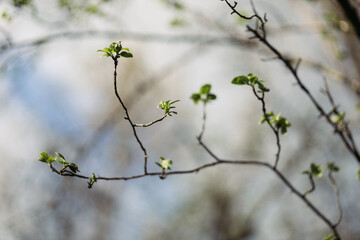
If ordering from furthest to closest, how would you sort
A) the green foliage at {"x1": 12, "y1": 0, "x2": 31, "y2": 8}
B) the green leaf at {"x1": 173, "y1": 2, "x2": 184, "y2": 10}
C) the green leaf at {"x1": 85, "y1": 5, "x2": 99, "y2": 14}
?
the green leaf at {"x1": 173, "y1": 2, "x2": 184, "y2": 10}, the green leaf at {"x1": 85, "y1": 5, "x2": 99, "y2": 14}, the green foliage at {"x1": 12, "y1": 0, "x2": 31, "y2": 8}

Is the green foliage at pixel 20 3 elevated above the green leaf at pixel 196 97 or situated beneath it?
elevated above

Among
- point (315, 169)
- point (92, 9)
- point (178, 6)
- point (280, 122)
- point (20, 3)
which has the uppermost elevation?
point (178, 6)

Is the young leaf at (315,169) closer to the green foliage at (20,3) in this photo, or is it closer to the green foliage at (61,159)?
the green foliage at (61,159)

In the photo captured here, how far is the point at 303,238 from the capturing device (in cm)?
620

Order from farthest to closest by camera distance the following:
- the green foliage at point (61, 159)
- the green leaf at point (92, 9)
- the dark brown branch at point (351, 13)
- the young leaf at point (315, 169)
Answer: the green leaf at point (92, 9) < the dark brown branch at point (351, 13) < the young leaf at point (315, 169) < the green foliage at point (61, 159)

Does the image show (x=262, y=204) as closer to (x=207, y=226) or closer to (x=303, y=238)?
(x=303, y=238)

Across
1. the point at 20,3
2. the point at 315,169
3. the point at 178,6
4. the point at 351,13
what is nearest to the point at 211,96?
the point at 315,169

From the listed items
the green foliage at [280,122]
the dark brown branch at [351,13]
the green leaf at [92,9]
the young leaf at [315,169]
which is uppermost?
the green leaf at [92,9]

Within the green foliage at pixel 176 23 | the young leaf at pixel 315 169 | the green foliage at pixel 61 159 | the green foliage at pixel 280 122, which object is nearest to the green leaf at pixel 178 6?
the green foliage at pixel 176 23

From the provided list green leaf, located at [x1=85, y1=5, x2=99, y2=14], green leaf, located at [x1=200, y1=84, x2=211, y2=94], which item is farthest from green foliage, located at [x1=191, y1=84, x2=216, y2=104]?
green leaf, located at [x1=85, y1=5, x2=99, y2=14]

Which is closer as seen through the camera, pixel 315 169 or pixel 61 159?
pixel 61 159

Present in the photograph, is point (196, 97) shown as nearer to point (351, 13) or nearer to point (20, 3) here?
point (351, 13)

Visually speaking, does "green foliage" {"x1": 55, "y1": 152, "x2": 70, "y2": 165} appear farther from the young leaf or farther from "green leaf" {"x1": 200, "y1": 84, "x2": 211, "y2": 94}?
the young leaf

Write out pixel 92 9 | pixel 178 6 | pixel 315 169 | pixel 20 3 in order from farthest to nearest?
pixel 178 6 → pixel 92 9 → pixel 20 3 → pixel 315 169
